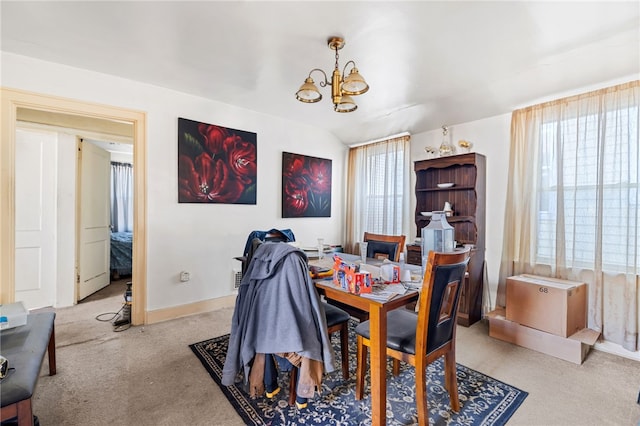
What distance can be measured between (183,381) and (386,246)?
1864 mm

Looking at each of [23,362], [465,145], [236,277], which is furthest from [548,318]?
[23,362]

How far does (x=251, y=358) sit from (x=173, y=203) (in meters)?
2.09

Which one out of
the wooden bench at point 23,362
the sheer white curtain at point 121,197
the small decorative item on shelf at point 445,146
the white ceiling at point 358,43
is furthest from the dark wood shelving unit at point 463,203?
the sheer white curtain at point 121,197

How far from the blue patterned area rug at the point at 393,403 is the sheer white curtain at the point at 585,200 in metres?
1.31

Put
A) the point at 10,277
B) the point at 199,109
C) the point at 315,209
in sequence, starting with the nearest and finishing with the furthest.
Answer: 1. the point at 10,277
2. the point at 199,109
3. the point at 315,209

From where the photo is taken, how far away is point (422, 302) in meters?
1.41

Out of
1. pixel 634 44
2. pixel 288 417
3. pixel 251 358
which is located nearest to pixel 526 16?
pixel 634 44

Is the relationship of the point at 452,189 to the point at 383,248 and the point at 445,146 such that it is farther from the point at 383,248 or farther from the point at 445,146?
the point at 383,248

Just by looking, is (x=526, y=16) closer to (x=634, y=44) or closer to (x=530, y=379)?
(x=634, y=44)

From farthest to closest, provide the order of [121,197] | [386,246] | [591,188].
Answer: [121,197]
[386,246]
[591,188]

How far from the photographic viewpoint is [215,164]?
10.8 ft

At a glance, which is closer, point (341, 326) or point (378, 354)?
point (378, 354)

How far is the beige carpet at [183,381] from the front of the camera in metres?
1.60

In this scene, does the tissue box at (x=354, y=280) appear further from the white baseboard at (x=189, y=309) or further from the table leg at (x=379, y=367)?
the white baseboard at (x=189, y=309)
